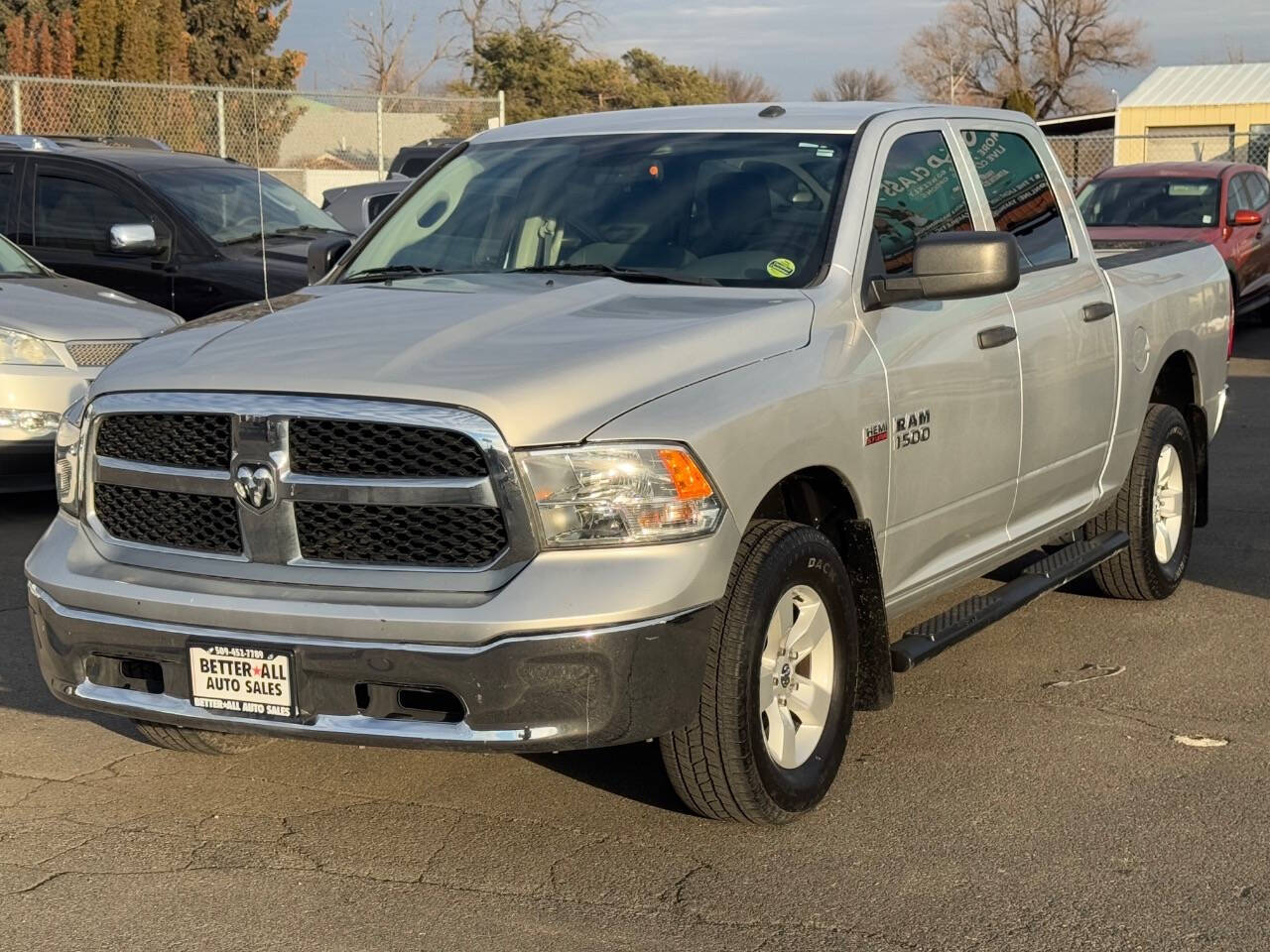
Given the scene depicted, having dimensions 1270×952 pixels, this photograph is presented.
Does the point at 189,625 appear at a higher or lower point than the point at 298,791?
higher

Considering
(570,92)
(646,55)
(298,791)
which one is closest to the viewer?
(298,791)

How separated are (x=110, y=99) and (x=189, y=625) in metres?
21.5

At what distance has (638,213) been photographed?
214 inches

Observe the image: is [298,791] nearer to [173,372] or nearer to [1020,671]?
[173,372]

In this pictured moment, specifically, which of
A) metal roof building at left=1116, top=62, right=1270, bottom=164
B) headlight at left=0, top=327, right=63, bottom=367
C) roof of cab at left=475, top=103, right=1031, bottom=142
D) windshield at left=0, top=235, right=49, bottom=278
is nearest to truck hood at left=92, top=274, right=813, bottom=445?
roof of cab at left=475, top=103, right=1031, bottom=142

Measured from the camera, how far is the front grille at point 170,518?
14.2ft

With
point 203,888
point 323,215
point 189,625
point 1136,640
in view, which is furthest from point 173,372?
point 323,215

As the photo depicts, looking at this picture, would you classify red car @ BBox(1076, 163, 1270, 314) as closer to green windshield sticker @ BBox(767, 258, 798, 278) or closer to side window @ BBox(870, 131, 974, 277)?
side window @ BBox(870, 131, 974, 277)

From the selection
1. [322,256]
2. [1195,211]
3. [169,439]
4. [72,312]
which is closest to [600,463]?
[169,439]

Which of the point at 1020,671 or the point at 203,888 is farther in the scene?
the point at 1020,671

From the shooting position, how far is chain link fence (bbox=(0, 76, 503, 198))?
2173 centimetres

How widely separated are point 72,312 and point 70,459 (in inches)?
183

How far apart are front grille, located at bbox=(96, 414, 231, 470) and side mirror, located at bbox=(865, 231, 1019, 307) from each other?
1.88 meters

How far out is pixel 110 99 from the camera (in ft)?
79.0
